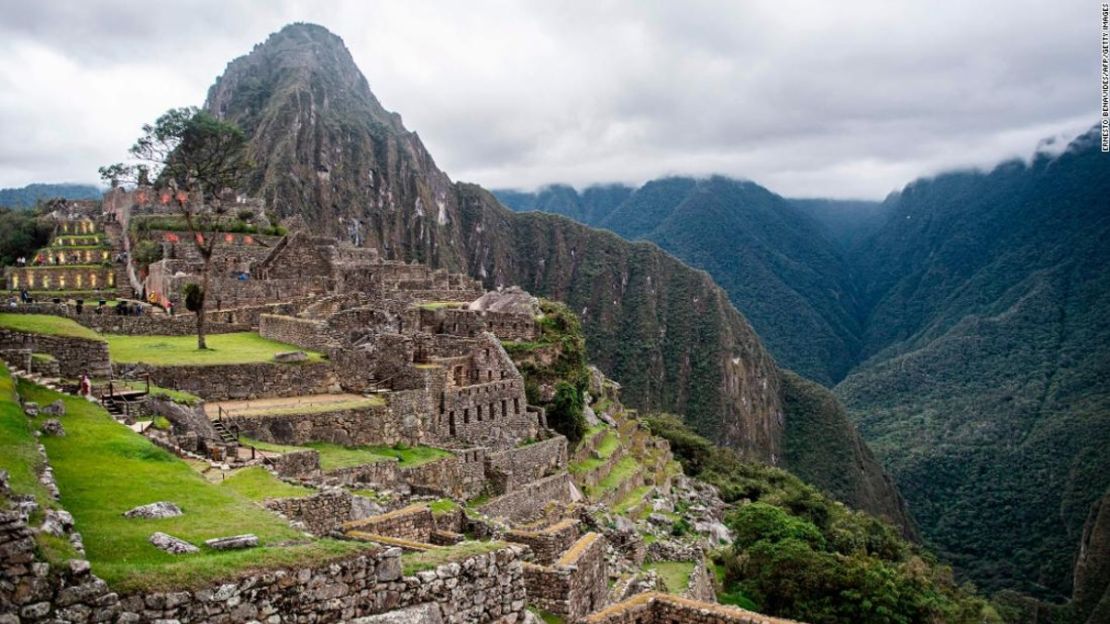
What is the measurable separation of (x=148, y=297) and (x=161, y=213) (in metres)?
15.8

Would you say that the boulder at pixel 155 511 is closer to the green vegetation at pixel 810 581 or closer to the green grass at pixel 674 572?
the green grass at pixel 674 572

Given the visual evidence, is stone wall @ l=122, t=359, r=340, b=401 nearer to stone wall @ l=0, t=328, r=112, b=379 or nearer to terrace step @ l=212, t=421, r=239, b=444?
stone wall @ l=0, t=328, r=112, b=379

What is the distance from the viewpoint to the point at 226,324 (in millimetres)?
31188

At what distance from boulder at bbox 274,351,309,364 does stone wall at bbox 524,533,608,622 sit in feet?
46.4

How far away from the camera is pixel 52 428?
9859mm

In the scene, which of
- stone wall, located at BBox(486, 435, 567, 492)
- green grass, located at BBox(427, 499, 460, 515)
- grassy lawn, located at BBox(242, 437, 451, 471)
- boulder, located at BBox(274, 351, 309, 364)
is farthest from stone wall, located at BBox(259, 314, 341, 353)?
green grass, located at BBox(427, 499, 460, 515)

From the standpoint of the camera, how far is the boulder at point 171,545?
21.0ft

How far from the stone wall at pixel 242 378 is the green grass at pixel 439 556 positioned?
A: 46.9 feet

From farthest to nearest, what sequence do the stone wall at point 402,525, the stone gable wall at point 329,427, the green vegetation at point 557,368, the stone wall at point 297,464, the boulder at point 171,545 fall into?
the green vegetation at point 557,368 < the stone gable wall at point 329,427 < the stone wall at point 297,464 < the stone wall at point 402,525 < the boulder at point 171,545

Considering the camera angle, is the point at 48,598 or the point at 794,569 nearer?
the point at 48,598

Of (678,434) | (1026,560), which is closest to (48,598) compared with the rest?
(678,434)

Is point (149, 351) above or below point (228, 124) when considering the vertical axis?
below

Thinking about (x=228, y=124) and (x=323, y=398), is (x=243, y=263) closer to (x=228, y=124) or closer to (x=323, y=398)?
(x=228, y=124)

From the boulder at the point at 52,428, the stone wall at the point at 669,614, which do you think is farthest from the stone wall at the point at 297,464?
the stone wall at the point at 669,614
